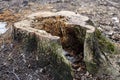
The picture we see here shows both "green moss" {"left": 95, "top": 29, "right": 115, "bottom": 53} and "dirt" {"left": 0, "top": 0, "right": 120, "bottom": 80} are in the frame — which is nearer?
"dirt" {"left": 0, "top": 0, "right": 120, "bottom": 80}

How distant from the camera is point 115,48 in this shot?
503 cm

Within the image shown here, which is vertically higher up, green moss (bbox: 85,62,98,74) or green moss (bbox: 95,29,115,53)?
green moss (bbox: 95,29,115,53)

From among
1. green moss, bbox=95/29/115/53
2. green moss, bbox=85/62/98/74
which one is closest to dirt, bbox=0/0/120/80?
green moss, bbox=85/62/98/74

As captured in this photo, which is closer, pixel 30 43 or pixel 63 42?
pixel 30 43

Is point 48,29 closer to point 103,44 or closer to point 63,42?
point 63,42

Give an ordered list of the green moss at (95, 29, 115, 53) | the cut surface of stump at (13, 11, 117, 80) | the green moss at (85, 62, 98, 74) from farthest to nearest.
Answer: the green moss at (95, 29, 115, 53)
the green moss at (85, 62, 98, 74)
the cut surface of stump at (13, 11, 117, 80)

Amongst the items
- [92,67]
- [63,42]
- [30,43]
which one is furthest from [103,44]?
[30,43]

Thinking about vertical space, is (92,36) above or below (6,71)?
above

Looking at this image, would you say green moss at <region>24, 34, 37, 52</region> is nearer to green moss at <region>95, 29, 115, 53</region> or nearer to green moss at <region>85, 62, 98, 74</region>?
green moss at <region>85, 62, 98, 74</region>

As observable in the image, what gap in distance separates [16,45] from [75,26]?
3.24ft

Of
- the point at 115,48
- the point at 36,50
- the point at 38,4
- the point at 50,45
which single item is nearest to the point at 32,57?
the point at 36,50

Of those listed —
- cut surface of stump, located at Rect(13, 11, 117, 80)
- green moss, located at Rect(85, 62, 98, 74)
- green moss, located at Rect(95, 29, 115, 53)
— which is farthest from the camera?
green moss, located at Rect(95, 29, 115, 53)

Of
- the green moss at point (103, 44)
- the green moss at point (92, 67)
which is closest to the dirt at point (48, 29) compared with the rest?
the green moss at point (92, 67)

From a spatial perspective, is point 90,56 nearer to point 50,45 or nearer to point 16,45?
point 50,45
